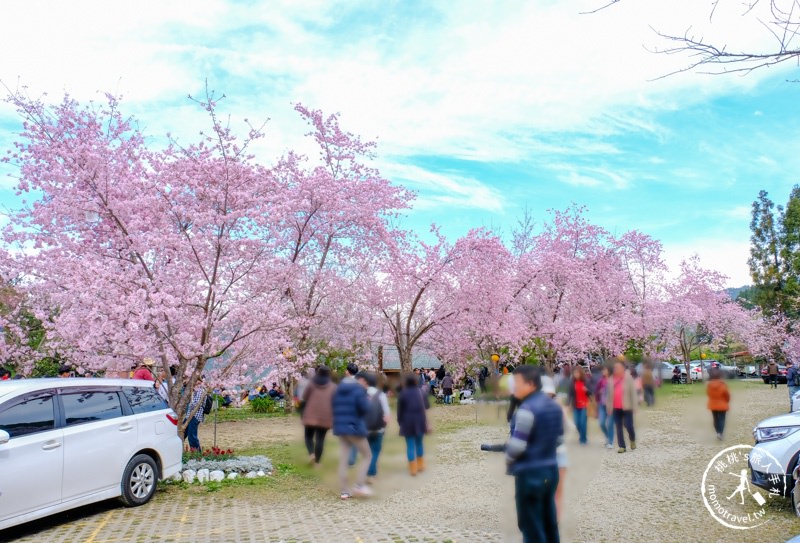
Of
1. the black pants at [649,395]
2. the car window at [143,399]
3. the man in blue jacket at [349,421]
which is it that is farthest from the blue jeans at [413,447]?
the black pants at [649,395]

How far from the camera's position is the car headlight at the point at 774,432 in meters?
6.28

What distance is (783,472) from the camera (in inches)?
242

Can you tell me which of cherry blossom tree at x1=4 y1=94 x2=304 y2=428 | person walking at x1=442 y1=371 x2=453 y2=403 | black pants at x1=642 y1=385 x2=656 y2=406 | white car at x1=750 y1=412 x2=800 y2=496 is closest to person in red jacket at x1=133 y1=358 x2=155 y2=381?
cherry blossom tree at x1=4 y1=94 x2=304 y2=428

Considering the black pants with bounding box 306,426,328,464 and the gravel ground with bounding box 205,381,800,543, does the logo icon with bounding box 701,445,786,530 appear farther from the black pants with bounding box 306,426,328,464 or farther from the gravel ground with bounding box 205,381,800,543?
the black pants with bounding box 306,426,328,464

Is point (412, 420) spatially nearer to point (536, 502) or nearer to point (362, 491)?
point (362, 491)

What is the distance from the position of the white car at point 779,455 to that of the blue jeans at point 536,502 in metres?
3.38

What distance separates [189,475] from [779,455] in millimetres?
7748

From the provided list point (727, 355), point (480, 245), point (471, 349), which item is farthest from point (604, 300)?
point (727, 355)

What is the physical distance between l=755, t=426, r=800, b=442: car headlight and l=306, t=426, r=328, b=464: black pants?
6248mm

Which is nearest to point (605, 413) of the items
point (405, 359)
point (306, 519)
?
point (306, 519)

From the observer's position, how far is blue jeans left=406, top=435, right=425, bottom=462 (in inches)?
367

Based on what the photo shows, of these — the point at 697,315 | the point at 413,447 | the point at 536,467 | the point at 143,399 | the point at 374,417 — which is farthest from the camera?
the point at 697,315

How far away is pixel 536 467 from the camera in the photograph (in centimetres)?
418

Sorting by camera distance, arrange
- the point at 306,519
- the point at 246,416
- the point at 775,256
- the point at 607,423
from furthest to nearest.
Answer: the point at 775,256 → the point at 246,416 → the point at 607,423 → the point at 306,519
